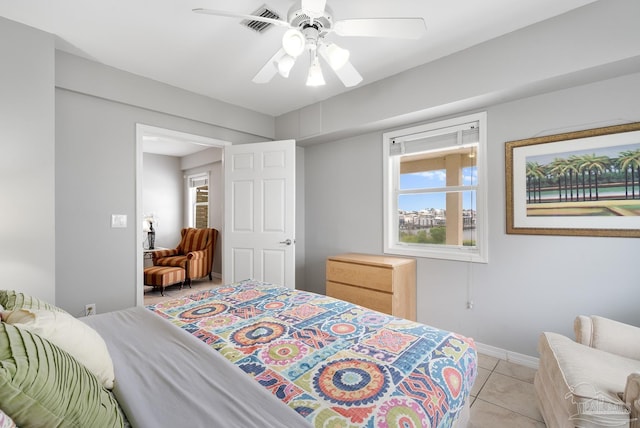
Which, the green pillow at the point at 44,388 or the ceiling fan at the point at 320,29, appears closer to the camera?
the green pillow at the point at 44,388

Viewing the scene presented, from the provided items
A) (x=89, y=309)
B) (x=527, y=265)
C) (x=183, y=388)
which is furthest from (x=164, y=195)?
(x=527, y=265)

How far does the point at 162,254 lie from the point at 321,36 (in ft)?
15.7

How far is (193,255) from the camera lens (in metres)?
4.79

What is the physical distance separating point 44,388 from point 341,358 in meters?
0.88

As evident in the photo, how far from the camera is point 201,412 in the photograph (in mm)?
839

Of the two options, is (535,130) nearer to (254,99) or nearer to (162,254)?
(254,99)

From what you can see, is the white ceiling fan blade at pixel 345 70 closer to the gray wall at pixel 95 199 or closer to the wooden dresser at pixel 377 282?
the wooden dresser at pixel 377 282

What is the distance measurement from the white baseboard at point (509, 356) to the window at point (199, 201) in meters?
5.13

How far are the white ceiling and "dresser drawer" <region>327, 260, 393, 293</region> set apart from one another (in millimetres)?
1877

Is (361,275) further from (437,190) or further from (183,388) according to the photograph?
(183,388)

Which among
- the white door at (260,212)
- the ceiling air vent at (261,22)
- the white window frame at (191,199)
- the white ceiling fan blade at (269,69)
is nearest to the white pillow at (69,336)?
the white ceiling fan blade at (269,69)

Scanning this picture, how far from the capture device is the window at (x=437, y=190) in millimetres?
2646

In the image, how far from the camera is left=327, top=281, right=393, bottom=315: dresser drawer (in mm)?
2670

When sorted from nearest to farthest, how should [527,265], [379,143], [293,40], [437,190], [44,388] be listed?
[44,388] → [293,40] → [527,265] → [437,190] → [379,143]
